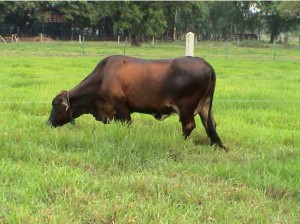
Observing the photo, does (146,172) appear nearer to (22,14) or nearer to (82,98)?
(82,98)

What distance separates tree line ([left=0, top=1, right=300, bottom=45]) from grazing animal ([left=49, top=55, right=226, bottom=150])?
116 feet

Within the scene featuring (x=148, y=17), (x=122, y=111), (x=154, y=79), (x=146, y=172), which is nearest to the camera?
(x=146, y=172)

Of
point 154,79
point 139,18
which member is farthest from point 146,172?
point 139,18

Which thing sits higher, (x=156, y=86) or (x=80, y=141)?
(x=156, y=86)

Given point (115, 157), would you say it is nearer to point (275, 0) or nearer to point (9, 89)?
point (9, 89)

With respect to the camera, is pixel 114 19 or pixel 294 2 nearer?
pixel 114 19

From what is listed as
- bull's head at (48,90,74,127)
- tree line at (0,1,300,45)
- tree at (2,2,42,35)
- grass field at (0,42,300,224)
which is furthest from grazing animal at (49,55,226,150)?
tree at (2,2,42,35)

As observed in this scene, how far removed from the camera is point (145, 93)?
6.29 metres

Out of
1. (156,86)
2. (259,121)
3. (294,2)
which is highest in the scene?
(294,2)

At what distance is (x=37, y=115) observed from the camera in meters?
7.94

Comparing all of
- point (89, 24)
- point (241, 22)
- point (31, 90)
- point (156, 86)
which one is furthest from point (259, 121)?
point (241, 22)

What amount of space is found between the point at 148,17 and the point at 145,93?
37.6 m

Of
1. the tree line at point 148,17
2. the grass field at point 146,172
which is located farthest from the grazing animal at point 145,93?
the tree line at point 148,17

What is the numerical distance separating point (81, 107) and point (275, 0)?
6130cm
